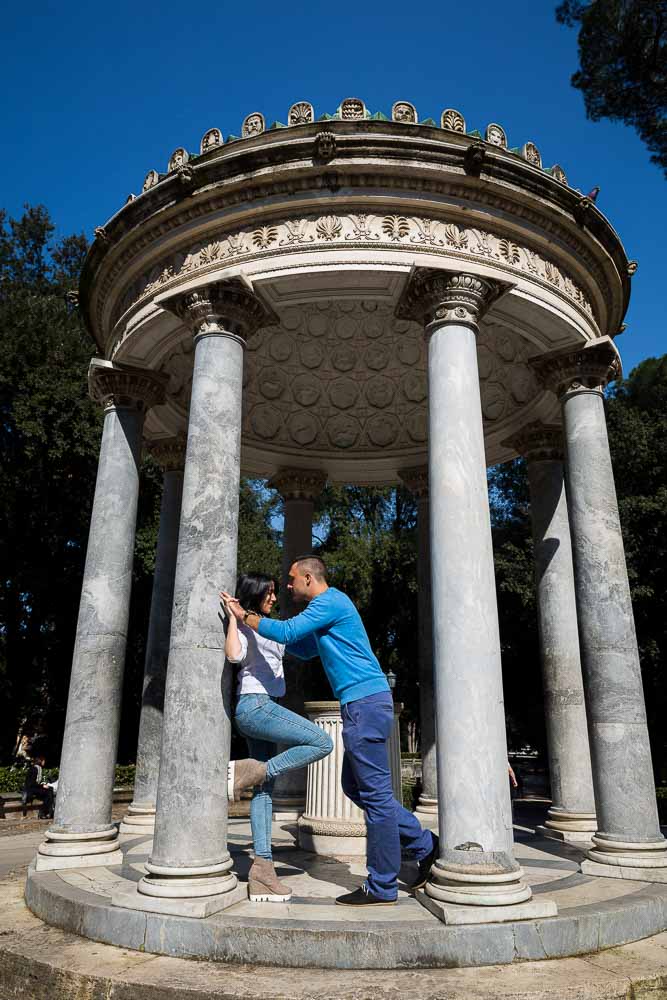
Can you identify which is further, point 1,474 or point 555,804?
point 1,474

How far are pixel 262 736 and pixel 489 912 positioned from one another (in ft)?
11.1

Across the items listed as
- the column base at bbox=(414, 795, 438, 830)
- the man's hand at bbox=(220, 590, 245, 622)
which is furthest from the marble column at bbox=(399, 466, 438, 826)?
the man's hand at bbox=(220, 590, 245, 622)

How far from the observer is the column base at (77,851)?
36.0 ft

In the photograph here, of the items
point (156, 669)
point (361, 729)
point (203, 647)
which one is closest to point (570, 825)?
point (361, 729)

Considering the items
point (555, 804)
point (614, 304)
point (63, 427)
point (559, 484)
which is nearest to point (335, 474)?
point (559, 484)

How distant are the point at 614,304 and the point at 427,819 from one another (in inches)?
507

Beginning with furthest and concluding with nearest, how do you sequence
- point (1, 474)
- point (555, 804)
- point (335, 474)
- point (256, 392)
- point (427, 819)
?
1. point (1, 474)
2. point (335, 474)
3. point (256, 392)
4. point (427, 819)
5. point (555, 804)

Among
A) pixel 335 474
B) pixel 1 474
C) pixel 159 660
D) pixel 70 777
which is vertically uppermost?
pixel 1 474

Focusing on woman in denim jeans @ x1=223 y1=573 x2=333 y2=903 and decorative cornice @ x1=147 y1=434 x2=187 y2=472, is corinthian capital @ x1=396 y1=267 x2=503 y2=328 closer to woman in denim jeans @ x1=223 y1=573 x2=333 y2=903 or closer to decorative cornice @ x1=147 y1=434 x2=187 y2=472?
woman in denim jeans @ x1=223 y1=573 x2=333 y2=903

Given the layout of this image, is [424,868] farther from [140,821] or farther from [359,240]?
[359,240]

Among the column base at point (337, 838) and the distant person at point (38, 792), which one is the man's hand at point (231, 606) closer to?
the column base at point (337, 838)

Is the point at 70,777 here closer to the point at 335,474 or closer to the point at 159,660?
the point at 159,660

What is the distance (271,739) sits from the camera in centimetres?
893

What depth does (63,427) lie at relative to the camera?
120 ft
